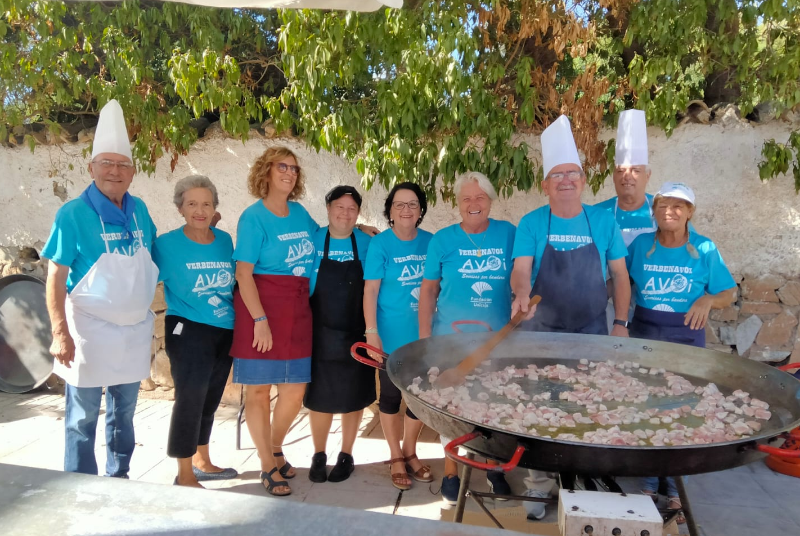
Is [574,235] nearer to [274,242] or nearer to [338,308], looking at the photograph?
[338,308]

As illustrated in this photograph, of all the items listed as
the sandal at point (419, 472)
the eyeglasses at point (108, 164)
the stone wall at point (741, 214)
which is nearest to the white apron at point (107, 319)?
the eyeglasses at point (108, 164)

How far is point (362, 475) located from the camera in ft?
12.3

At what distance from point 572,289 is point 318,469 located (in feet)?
6.39

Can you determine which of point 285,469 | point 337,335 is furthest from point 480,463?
point 285,469

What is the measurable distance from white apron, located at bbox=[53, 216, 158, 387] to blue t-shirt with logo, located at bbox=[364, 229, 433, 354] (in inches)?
48.5

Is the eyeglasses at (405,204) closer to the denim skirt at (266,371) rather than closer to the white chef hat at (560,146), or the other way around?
the white chef hat at (560,146)

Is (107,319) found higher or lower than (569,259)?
lower

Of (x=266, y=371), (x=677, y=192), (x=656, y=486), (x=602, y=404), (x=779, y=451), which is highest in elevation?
(x=677, y=192)

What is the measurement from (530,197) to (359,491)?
2.55 m

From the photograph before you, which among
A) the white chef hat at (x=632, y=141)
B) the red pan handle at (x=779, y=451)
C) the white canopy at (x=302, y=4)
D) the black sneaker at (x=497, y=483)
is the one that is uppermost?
the white canopy at (x=302, y=4)

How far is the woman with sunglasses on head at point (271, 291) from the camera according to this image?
321 cm

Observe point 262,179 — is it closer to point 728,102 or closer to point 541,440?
point 541,440

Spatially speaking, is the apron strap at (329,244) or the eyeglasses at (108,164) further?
the apron strap at (329,244)

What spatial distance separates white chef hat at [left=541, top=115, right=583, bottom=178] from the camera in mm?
3061
